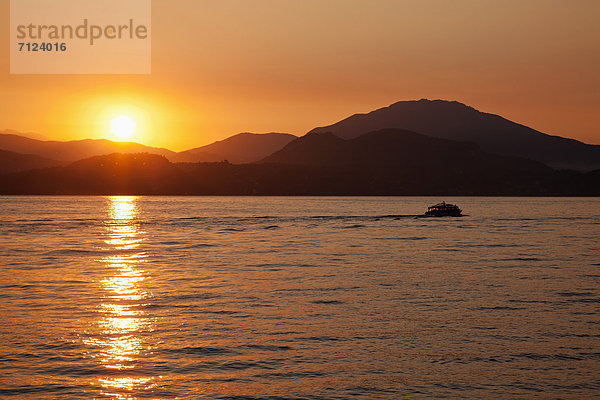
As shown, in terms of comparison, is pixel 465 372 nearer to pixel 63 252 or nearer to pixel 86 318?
pixel 86 318

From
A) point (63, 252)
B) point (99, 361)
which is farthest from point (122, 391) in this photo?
point (63, 252)

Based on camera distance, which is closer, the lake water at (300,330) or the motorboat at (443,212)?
the lake water at (300,330)

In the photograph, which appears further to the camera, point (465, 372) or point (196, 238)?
point (196, 238)

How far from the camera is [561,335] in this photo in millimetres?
24797

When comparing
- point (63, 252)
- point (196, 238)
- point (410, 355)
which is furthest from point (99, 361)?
point (196, 238)

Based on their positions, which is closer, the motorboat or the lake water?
the lake water

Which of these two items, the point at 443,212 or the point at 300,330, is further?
the point at 443,212

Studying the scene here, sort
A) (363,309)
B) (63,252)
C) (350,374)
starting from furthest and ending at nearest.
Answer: (63,252) → (363,309) → (350,374)

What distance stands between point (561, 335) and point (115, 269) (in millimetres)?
34995

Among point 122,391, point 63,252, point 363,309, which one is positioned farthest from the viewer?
point 63,252

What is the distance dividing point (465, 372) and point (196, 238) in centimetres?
7307

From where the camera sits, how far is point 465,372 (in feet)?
64.3

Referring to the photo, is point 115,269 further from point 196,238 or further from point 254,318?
point 196,238

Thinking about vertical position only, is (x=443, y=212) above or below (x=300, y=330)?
above
